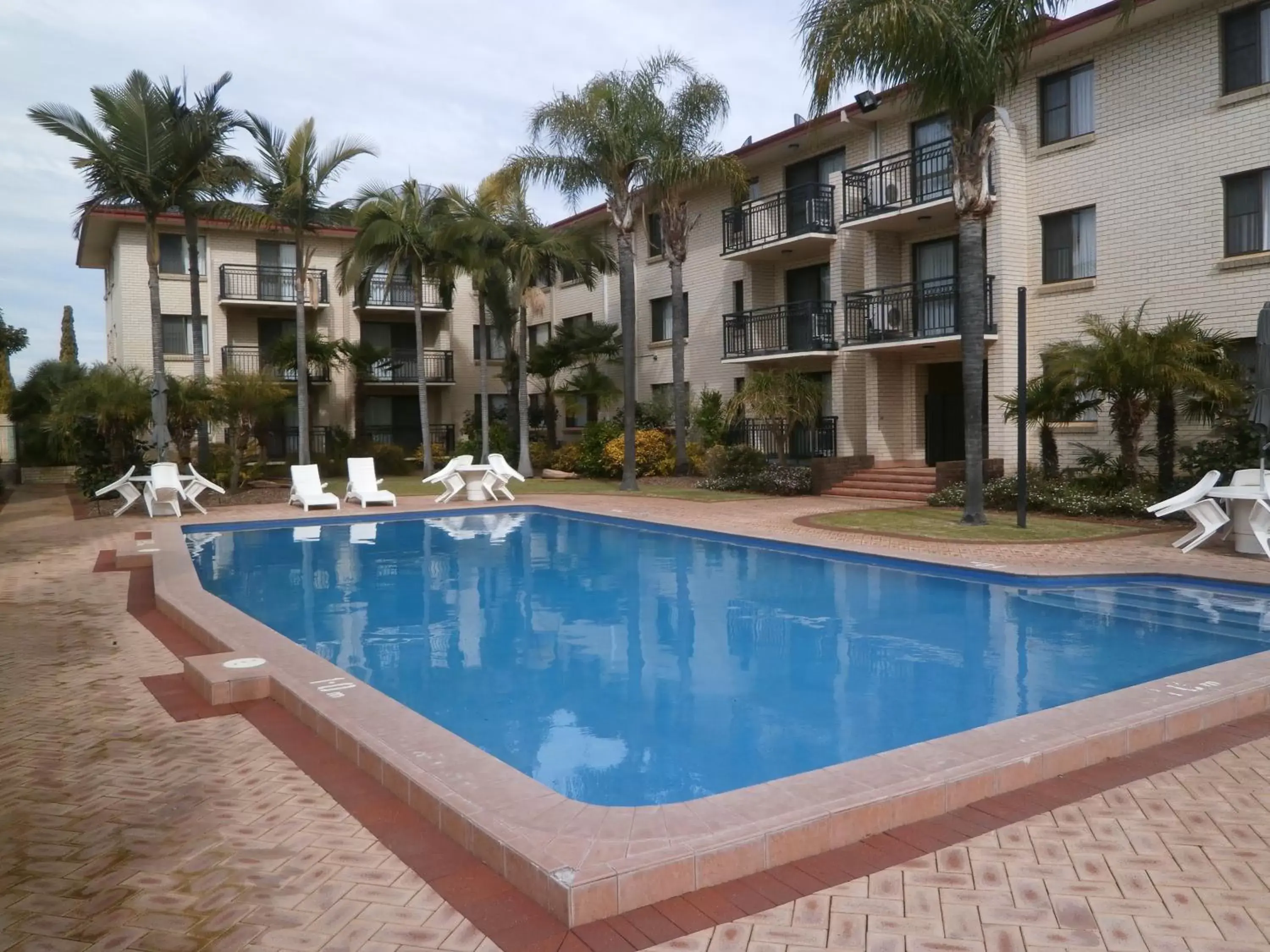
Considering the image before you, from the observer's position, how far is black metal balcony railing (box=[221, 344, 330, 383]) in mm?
29969

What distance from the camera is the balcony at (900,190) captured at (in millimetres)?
19797

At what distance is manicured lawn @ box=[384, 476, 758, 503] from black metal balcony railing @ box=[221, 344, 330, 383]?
586 centimetres

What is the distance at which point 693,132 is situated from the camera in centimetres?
2284

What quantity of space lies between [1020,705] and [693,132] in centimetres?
1894

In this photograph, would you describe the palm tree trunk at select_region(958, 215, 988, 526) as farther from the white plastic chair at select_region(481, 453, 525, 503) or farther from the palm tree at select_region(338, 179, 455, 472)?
the palm tree at select_region(338, 179, 455, 472)

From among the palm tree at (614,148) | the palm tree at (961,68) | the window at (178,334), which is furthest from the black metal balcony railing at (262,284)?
the palm tree at (961,68)

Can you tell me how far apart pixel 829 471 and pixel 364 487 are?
9740 mm

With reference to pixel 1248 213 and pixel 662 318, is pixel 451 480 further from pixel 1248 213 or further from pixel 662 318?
pixel 1248 213

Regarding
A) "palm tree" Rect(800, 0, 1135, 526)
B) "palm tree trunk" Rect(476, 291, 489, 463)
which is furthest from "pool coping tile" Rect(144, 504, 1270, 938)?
"palm tree trunk" Rect(476, 291, 489, 463)

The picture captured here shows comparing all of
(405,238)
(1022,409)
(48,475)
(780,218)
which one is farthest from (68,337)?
(1022,409)

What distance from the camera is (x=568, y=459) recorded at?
27.8 meters

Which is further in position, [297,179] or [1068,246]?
[297,179]

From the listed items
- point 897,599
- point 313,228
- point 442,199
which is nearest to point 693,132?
point 442,199

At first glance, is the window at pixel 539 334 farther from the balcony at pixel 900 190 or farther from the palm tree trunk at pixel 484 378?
the balcony at pixel 900 190
